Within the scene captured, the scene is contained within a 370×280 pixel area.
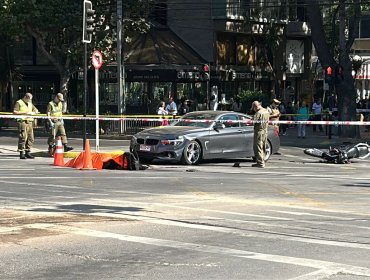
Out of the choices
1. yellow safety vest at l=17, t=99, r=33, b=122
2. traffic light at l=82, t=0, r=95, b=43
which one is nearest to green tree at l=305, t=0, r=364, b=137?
traffic light at l=82, t=0, r=95, b=43

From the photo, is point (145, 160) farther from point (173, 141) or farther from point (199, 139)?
point (199, 139)

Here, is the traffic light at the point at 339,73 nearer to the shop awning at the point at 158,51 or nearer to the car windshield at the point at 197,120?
the shop awning at the point at 158,51

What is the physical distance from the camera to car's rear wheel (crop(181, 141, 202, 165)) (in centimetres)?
1806

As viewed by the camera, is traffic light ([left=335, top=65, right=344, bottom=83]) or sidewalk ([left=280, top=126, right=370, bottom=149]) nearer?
sidewalk ([left=280, top=126, right=370, bottom=149])

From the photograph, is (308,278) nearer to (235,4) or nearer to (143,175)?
(143,175)

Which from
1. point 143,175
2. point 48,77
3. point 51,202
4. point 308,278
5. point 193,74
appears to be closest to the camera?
point 308,278

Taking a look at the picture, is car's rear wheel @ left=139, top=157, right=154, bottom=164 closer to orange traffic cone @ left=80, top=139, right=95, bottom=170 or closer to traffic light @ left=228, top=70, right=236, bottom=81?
orange traffic cone @ left=80, top=139, right=95, bottom=170

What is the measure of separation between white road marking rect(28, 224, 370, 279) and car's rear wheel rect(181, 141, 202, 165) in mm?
9247

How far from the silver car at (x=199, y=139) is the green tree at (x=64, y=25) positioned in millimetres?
15271

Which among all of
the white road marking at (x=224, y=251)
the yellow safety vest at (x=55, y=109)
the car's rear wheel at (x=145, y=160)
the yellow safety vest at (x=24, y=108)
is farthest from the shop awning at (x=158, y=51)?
Answer: the white road marking at (x=224, y=251)

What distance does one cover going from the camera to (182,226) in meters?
9.10

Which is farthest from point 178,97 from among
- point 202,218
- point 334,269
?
point 334,269

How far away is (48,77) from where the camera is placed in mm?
44312

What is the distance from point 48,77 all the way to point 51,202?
34329 mm
